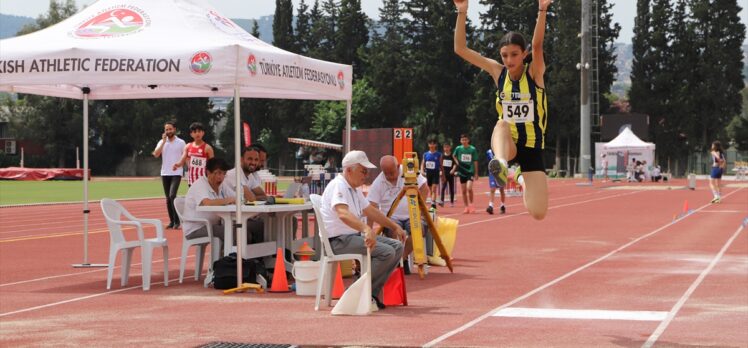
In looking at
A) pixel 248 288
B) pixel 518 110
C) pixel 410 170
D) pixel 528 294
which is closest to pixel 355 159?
pixel 410 170

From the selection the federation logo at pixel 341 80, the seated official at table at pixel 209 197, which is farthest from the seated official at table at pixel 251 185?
the federation logo at pixel 341 80

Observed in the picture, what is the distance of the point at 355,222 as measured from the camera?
33.1 feet

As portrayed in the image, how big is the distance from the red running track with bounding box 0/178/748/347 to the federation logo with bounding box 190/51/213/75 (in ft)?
Result: 7.50

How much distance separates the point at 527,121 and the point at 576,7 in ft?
217

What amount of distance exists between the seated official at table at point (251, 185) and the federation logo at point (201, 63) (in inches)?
70.7

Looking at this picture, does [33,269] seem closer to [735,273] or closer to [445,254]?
[445,254]

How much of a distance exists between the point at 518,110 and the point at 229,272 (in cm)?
556

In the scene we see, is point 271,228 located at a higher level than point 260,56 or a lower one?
lower

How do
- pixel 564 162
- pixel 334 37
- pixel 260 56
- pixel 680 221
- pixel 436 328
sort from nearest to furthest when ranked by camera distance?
pixel 436 328, pixel 260 56, pixel 680 221, pixel 564 162, pixel 334 37

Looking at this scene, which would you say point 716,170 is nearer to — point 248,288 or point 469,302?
point 469,302

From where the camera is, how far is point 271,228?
12.9m

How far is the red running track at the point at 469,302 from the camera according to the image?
8.66 metres

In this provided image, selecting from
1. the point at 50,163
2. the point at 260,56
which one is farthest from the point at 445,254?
the point at 50,163

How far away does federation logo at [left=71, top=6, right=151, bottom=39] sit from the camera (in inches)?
459
